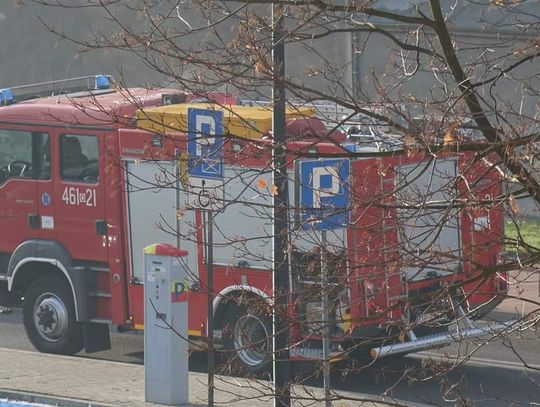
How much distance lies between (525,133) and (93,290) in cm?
956

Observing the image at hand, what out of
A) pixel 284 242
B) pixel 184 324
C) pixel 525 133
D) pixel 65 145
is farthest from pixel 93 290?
pixel 525 133

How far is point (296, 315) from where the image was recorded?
18.4ft

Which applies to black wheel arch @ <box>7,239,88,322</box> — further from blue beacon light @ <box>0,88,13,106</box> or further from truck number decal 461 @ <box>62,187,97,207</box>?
blue beacon light @ <box>0,88,13,106</box>

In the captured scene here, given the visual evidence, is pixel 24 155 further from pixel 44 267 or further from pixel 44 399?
pixel 44 399

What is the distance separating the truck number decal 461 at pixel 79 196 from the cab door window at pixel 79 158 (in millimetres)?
112

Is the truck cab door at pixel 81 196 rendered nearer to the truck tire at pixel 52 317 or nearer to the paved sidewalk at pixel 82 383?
the truck tire at pixel 52 317

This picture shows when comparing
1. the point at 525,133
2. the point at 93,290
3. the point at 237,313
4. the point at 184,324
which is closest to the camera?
the point at 525,133

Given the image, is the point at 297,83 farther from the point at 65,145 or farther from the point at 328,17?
the point at 65,145

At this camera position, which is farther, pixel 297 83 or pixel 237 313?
pixel 237 313

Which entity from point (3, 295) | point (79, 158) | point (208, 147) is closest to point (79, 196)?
point (79, 158)

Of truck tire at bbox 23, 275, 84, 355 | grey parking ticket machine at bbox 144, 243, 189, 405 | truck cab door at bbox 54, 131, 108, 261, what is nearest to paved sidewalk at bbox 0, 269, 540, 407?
grey parking ticket machine at bbox 144, 243, 189, 405

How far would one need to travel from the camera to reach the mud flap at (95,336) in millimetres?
14484

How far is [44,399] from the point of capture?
463 inches

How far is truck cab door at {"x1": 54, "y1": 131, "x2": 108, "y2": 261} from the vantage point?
46.3 feet
